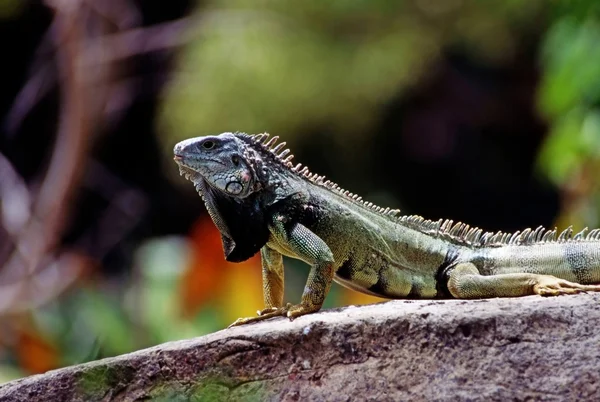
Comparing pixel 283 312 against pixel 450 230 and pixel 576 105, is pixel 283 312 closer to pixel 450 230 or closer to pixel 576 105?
pixel 450 230

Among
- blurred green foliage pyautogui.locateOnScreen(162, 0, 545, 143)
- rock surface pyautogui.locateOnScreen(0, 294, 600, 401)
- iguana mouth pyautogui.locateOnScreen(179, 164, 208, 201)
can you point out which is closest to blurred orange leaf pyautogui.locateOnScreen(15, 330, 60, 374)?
rock surface pyautogui.locateOnScreen(0, 294, 600, 401)

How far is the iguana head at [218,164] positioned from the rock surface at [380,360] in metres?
0.66

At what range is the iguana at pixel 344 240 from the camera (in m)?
3.54

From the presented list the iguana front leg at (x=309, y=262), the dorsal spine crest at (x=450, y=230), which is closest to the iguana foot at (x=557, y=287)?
the dorsal spine crest at (x=450, y=230)

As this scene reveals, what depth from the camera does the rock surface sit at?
286cm

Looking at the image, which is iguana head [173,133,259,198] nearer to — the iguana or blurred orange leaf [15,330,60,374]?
the iguana

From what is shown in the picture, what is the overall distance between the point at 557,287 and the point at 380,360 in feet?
2.66

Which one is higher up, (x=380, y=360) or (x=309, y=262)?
(x=309, y=262)

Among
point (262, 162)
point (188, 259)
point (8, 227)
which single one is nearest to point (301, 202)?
point (262, 162)

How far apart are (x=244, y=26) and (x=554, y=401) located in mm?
6826

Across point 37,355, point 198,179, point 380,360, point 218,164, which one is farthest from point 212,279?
point 380,360

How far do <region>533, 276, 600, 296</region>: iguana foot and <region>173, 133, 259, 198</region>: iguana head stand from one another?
1.32 m

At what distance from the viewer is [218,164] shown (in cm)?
365

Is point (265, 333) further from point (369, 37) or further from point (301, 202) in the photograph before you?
point (369, 37)
